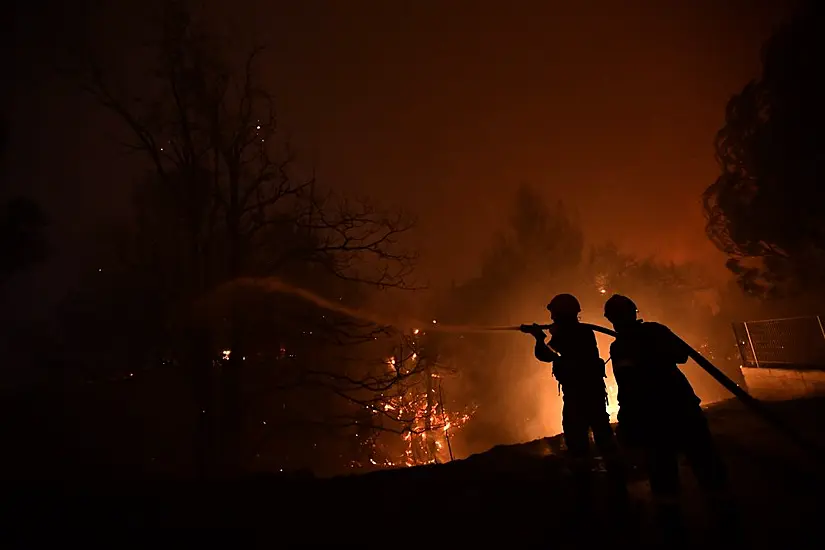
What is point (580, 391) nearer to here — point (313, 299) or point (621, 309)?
point (621, 309)

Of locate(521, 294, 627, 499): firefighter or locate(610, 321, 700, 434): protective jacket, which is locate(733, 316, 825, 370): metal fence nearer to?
locate(521, 294, 627, 499): firefighter

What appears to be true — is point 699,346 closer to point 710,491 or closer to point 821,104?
point 821,104

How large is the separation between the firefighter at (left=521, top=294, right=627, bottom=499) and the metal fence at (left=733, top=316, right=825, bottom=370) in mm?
11429

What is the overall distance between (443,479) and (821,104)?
17751 millimetres

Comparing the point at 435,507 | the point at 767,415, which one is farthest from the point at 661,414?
the point at 435,507

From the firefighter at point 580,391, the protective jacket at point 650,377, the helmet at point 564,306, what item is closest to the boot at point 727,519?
the protective jacket at point 650,377

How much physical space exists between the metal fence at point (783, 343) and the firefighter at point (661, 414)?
11753mm

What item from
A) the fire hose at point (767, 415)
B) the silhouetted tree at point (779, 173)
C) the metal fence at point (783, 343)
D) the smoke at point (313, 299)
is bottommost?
the fire hose at point (767, 415)

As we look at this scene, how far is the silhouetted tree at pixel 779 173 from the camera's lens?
47.5 feet

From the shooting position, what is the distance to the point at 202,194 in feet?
33.4

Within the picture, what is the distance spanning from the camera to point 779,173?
15641 millimetres

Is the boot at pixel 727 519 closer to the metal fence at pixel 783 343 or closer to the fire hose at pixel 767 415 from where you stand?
the fire hose at pixel 767 415

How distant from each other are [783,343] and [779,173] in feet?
21.7

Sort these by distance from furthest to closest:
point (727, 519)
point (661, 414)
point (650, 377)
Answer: point (650, 377), point (661, 414), point (727, 519)
